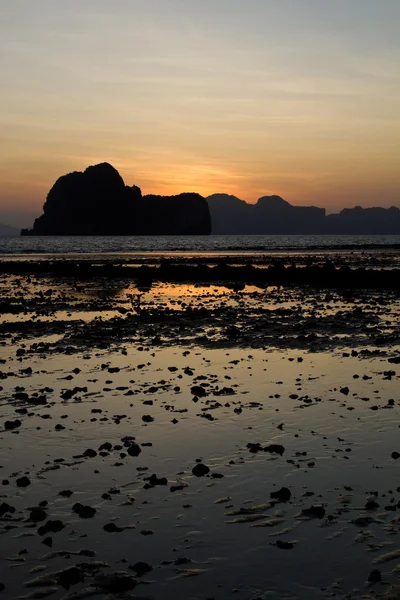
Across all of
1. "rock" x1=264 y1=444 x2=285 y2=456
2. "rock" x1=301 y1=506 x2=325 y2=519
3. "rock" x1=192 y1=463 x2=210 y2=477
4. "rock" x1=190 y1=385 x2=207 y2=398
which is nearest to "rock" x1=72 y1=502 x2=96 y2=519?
"rock" x1=192 y1=463 x2=210 y2=477

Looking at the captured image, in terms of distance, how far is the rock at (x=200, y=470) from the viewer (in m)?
10.3

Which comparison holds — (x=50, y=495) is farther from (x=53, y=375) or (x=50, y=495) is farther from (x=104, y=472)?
(x=53, y=375)

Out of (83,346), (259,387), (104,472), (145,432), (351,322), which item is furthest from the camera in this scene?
(351,322)

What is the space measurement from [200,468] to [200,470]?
0.04 meters

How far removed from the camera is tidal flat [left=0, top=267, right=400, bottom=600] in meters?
7.30

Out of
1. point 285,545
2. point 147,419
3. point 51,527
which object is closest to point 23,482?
point 51,527

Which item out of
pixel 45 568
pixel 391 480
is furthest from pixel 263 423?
pixel 45 568

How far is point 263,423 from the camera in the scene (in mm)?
13117

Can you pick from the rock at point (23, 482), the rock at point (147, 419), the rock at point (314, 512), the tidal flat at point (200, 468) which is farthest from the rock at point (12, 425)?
the rock at point (314, 512)

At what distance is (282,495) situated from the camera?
933 cm

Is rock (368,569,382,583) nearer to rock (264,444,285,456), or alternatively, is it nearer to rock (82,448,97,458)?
rock (264,444,285,456)

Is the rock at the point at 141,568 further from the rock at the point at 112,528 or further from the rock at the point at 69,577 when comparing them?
the rock at the point at 112,528

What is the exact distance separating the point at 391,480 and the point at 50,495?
17.4ft

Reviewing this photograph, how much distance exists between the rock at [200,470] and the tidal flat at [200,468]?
0.02 m
